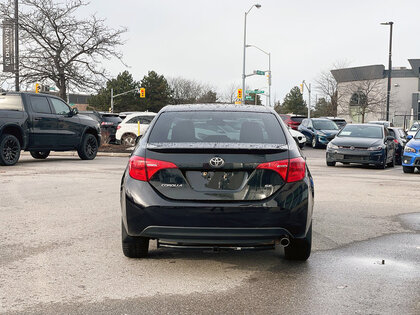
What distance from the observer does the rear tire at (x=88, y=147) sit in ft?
57.9

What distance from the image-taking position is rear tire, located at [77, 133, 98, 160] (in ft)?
57.9

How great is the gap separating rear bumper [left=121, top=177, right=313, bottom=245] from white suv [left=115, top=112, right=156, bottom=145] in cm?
1897

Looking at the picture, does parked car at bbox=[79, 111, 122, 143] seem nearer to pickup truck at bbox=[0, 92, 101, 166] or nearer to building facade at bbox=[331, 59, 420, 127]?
pickup truck at bbox=[0, 92, 101, 166]

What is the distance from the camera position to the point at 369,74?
222 feet

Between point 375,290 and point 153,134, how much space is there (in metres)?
2.40

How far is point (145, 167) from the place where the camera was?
4789 millimetres

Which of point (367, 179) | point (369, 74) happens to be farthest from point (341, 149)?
point (369, 74)

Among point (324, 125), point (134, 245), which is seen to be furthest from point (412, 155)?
point (324, 125)

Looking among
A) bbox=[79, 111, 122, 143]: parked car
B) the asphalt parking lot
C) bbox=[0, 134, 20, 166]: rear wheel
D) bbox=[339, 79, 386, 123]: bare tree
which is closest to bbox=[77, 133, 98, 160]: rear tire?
bbox=[0, 134, 20, 166]: rear wheel

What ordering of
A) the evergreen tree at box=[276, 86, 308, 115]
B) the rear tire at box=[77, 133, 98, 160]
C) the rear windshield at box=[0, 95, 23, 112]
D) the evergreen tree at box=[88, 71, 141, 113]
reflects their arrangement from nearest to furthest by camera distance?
Result: the rear windshield at box=[0, 95, 23, 112] → the rear tire at box=[77, 133, 98, 160] → the evergreen tree at box=[88, 71, 141, 113] → the evergreen tree at box=[276, 86, 308, 115]

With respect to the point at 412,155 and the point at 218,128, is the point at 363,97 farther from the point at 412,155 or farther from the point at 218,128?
the point at 218,128

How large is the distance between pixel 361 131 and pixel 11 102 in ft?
36.7

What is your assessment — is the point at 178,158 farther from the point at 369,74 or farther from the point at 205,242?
the point at 369,74

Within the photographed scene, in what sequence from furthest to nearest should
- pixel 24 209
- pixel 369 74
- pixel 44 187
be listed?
pixel 369 74 < pixel 44 187 < pixel 24 209
